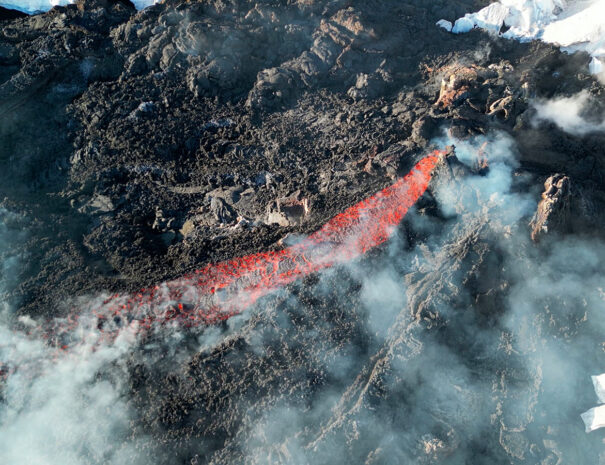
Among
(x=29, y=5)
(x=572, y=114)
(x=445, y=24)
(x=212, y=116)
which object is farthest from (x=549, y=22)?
(x=29, y=5)

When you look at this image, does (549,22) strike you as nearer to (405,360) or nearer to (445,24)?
(445,24)

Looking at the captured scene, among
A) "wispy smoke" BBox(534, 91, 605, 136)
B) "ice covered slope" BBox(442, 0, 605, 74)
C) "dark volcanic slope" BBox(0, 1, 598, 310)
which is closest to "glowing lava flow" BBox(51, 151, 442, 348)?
"dark volcanic slope" BBox(0, 1, 598, 310)

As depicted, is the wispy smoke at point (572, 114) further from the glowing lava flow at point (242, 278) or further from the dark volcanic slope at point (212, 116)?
the glowing lava flow at point (242, 278)

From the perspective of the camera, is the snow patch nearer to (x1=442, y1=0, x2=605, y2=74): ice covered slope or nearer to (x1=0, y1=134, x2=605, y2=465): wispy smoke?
(x1=442, y1=0, x2=605, y2=74): ice covered slope

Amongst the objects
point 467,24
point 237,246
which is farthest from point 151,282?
point 467,24

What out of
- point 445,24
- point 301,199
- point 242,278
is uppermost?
point 445,24

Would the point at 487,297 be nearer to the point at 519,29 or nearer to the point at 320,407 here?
the point at 320,407

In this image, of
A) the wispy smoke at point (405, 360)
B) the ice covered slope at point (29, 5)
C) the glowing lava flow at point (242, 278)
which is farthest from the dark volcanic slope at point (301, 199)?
the ice covered slope at point (29, 5)
